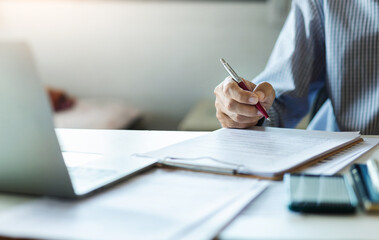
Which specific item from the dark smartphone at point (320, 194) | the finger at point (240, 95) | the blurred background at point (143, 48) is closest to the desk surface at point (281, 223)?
the dark smartphone at point (320, 194)

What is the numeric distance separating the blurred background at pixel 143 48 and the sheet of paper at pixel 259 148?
2.03 metres

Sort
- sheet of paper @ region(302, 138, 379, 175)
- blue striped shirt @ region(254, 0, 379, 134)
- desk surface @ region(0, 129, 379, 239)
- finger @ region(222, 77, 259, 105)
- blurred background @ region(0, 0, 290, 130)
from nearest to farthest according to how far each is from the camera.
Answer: desk surface @ region(0, 129, 379, 239)
sheet of paper @ region(302, 138, 379, 175)
finger @ region(222, 77, 259, 105)
blue striped shirt @ region(254, 0, 379, 134)
blurred background @ region(0, 0, 290, 130)

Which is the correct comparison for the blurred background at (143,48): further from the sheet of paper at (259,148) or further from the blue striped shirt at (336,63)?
the sheet of paper at (259,148)

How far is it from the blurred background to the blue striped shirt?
1.67m

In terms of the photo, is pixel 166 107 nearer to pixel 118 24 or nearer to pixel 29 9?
pixel 118 24

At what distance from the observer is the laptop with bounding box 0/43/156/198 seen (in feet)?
1.32

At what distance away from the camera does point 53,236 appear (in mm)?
375

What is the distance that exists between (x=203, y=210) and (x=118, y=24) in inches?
107

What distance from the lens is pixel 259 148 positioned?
623mm

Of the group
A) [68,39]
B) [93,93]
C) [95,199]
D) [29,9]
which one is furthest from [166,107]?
[95,199]

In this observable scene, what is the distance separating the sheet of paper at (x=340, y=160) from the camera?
542mm

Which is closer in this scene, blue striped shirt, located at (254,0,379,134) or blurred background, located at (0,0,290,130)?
blue striped shirt, located at (254,0,379,134)

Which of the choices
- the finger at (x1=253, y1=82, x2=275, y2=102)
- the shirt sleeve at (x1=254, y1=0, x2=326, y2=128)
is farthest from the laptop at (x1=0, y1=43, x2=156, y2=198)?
the shirt sleeve at (x1=254, y1=0, x2=326, y2=128)

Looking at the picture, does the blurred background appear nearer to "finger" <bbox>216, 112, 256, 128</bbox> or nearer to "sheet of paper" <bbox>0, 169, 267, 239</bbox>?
"finger" <bbox>216, 112, 256, 128</bbox>
